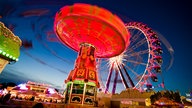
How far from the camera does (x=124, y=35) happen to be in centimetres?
1953

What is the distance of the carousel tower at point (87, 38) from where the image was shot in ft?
58.6

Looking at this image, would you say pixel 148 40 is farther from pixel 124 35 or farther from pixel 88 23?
pixel 88 23

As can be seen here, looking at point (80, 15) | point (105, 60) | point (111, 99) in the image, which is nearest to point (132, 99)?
point (111, 99)

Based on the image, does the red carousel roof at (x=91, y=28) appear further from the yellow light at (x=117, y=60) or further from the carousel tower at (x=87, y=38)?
the yellow light at (x=117, y=60)

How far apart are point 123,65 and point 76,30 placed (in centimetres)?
1323

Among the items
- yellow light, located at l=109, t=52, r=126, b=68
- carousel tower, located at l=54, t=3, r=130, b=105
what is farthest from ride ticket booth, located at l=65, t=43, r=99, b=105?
yellow light, located at l=109, t=52, r=126, b=68

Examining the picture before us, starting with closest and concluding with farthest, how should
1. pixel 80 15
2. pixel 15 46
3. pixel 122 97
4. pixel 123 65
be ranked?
pixel 15 46 → pixel 80 15 → pixel 122 97 → pixel 123 65

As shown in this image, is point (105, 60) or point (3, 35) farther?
point (105, 60)

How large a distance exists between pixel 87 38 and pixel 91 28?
8.14 feet

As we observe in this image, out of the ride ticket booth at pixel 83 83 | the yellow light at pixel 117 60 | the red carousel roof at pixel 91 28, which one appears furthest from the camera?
the yellow light at pixel 117 60

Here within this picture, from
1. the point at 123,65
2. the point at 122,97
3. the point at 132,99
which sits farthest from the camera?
the point at 123,65

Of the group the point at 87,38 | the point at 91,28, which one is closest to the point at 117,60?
the point at 87,38

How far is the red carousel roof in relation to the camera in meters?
17.8

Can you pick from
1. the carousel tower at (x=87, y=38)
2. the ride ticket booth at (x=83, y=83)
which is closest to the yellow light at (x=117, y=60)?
the carousel tower at (x=87, y=38)
